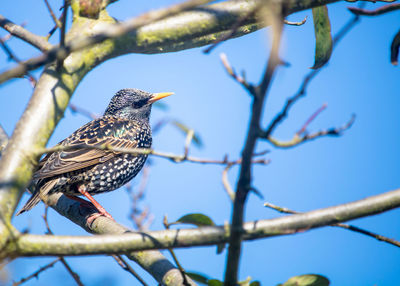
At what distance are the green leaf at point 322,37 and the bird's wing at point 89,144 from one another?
8.13ft

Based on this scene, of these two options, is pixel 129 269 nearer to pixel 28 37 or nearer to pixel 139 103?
pixel 28 37

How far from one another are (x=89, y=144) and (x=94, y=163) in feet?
0.72

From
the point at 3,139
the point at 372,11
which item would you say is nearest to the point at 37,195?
the point at 3,139

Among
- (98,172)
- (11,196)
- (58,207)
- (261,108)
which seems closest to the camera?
(261,108)

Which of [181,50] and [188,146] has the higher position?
[181,50]

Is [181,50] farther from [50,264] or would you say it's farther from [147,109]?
[147,109]

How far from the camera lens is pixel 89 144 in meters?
4.92

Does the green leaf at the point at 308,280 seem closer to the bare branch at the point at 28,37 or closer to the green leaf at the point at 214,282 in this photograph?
the green leaf at the point at 214,282

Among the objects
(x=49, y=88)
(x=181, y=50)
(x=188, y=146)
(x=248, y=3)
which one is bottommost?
(x=188, y=146)

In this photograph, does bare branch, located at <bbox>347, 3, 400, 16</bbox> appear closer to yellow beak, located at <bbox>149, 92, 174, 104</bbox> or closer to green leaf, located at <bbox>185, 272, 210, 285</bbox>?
green leaf, located at <bbox>185, 272, 210, 285</bbox>

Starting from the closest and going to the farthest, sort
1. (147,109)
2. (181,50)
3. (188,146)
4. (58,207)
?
(188,146) < (181,50) < (58,207) < (147,109)

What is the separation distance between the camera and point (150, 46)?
2.70 meters

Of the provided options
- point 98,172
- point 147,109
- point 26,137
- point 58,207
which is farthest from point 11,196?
point 147,109

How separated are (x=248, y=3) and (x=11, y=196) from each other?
1.71 metres
